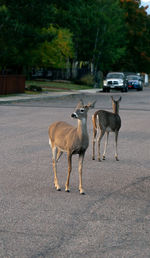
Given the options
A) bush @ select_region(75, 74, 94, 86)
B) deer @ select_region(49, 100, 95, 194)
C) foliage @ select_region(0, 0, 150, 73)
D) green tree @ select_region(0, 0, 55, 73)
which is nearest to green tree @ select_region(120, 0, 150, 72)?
foliage @ select_region(0, 0, 150, 73)

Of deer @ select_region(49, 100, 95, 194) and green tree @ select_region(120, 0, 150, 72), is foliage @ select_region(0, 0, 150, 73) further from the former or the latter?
deer @ select_region(49, 100, 95, 194)

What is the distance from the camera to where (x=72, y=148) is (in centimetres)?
768

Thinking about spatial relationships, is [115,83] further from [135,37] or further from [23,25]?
[135,37]

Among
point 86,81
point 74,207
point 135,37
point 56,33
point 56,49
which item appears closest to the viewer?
point 74,207

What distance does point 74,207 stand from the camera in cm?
701

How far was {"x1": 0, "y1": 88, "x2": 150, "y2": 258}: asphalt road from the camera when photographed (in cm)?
539

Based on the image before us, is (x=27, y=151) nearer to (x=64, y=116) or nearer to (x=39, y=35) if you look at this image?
(x=64, y=116)

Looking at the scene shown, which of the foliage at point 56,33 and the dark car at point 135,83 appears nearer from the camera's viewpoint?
the foliage at point 56,33

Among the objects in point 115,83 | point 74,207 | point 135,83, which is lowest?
point 135,83

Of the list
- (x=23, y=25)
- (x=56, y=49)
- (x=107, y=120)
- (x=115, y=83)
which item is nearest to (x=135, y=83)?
(x=115, y=83)

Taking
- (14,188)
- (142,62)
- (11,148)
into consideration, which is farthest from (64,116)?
(142,62)

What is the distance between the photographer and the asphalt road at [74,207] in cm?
539

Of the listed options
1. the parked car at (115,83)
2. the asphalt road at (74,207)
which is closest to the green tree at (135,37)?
the parked car at (115,83)

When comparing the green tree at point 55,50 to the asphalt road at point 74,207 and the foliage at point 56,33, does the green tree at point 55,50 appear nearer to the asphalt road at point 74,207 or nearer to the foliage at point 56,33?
the foliage at point 56,33
